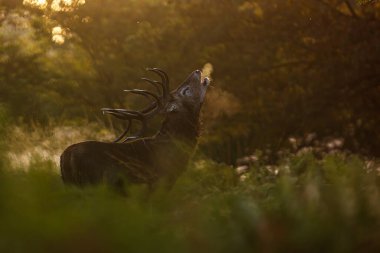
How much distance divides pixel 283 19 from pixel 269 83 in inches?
52.1

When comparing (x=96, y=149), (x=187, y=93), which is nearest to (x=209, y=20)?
(x=187, y=93)

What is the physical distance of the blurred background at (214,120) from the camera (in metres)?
3.07

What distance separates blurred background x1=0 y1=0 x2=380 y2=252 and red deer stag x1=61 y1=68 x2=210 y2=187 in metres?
0.35

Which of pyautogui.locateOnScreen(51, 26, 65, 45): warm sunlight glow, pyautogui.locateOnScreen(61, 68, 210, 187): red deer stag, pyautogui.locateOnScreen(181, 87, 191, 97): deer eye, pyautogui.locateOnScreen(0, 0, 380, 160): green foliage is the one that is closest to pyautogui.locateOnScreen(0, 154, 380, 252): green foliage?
pyautogui.locateOnScreen(61, 68, 210, 187): red deer stag

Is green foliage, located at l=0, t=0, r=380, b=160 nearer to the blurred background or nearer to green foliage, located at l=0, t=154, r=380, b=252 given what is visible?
the blurred background

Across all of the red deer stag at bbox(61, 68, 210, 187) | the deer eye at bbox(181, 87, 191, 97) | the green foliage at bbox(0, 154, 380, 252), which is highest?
the deer eye at bbox(181, 87, 191, 97)

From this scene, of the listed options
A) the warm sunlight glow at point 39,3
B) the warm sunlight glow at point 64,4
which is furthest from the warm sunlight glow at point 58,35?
the warm sunlight glow at point 39,3

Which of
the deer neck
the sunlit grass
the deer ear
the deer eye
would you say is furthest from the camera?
the sunlit grass

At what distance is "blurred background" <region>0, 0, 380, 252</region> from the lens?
121 inches

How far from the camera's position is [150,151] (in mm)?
8477

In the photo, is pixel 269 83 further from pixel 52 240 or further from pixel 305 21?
pixel 52 240

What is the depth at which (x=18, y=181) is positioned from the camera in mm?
3816

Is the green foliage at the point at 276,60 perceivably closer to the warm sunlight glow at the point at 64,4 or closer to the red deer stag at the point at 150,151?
the warm sunlight glow at the point at 64,4

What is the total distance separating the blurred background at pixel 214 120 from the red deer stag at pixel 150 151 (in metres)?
0.35
